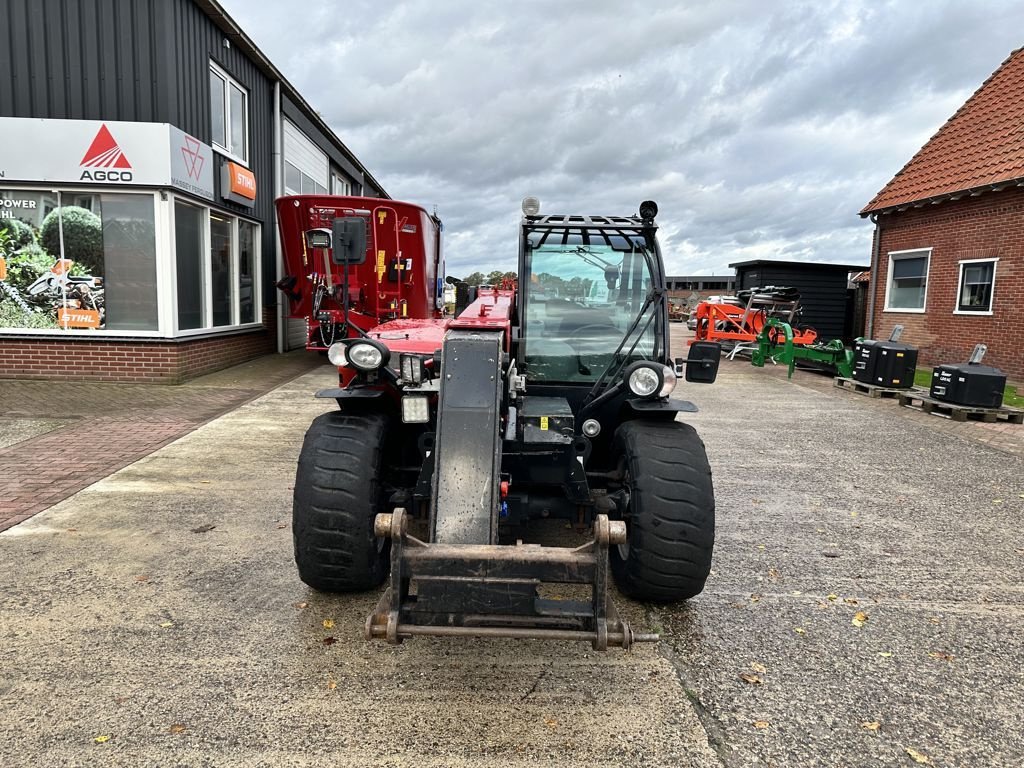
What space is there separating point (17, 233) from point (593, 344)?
979 cm

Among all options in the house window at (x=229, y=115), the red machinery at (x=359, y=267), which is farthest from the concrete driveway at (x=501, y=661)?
the house window at (x=229, y=115)

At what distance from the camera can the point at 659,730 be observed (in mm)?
2689

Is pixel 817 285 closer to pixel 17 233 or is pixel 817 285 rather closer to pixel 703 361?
pixel 703 361

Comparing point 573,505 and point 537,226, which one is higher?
point 537,226

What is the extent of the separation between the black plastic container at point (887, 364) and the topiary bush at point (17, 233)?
43.6 ft

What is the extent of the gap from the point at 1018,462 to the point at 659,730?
6.41 metres

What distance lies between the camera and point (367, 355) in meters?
3.49

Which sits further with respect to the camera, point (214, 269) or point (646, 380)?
point (214, 269)

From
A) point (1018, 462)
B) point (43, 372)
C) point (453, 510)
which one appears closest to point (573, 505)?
point (453, 510)

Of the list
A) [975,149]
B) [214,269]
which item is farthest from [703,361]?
[975,149]

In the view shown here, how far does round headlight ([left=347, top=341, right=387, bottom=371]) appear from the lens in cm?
347

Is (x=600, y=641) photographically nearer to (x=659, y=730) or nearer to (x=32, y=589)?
(x=659, y=730)

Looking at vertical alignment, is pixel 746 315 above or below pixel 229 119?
below

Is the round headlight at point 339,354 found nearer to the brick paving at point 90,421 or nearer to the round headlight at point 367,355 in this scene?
the round headlight at point 367,355
